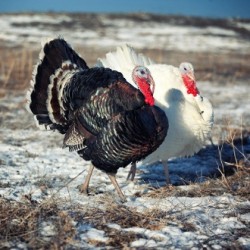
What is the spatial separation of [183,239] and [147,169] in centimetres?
248

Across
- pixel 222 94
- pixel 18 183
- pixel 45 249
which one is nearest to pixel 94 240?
pixel 45 249

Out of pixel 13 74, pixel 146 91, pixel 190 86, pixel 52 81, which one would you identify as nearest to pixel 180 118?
pixel 190 86

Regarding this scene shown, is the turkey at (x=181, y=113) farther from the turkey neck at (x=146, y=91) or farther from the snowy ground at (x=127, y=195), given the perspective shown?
the turkey neck at (x=146, y=91)

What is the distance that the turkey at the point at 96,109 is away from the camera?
3.86 meters

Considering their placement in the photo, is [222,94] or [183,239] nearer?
[183,239]

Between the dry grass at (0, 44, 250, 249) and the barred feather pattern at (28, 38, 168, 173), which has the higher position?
the barred feather pattern at (28, 38, 168, 173)

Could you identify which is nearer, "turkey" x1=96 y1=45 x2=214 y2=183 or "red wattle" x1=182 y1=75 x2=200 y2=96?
"turkey" x1=96 y1=45 x2=214 y2=183

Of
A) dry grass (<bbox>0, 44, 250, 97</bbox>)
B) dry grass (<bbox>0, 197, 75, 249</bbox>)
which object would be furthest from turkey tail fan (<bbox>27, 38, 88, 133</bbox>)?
dry grass (<bbox>0, 44, 250, 97</bbox>)

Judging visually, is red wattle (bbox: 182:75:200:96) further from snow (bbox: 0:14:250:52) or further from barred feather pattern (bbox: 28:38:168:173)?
snow (bbox: 0:14:250:52)

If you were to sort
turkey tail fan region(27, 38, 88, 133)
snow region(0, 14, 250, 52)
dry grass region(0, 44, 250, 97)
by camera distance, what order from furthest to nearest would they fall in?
snow region(0, 14, 250, 52), dry grass region(0, 44, 250, 97), turkey tail fan region(27, 38, 88, 133)

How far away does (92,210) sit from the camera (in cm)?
355

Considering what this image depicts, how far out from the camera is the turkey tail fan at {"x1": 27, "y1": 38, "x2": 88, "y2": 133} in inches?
180

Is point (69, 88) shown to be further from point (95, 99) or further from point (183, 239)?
point (183, 239)

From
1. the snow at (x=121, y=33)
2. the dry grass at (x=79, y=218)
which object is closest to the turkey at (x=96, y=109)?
the dry grass at (x=79, y=218)
